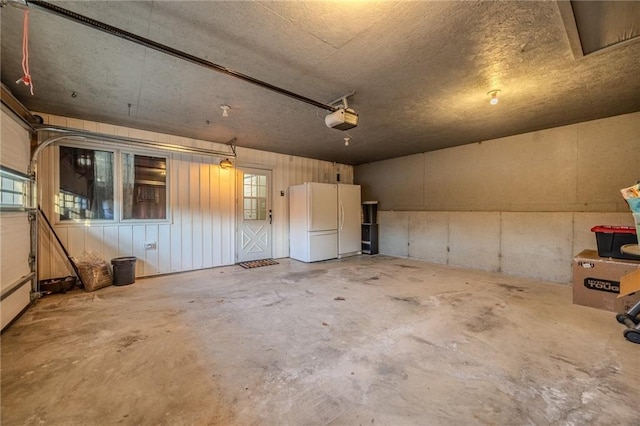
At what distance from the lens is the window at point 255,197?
6.02 m

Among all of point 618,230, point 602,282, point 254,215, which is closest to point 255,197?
point 254,215

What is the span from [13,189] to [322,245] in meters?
5.10

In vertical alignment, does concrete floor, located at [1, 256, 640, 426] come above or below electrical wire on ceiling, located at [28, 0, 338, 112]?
below

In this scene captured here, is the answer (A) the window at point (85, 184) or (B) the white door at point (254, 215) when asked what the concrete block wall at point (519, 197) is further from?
(A) the window at point (85, 184)

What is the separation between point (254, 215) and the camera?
20.2 feet

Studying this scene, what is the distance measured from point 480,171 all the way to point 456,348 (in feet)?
14.6

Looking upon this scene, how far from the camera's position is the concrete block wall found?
4098mm

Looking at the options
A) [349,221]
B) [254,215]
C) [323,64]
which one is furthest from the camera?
[349,221]

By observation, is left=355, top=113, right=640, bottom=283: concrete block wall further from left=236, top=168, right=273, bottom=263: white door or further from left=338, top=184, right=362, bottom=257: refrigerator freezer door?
left=236, top=168, right=273, bottom=263: white door

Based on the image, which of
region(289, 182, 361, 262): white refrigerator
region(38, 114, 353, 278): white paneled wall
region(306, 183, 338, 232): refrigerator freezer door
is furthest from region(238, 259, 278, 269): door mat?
region(306, 183, 338, 232): refrigerator freezer door

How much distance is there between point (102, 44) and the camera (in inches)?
87.7

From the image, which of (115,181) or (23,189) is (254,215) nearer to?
(115,181)

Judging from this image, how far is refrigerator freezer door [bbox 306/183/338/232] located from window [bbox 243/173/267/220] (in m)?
1.13

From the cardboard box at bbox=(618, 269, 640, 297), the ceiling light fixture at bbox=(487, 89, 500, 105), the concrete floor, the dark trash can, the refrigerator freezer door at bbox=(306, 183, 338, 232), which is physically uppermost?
the ceiling light fixture at bbox=(487, 89, 500, 105)
